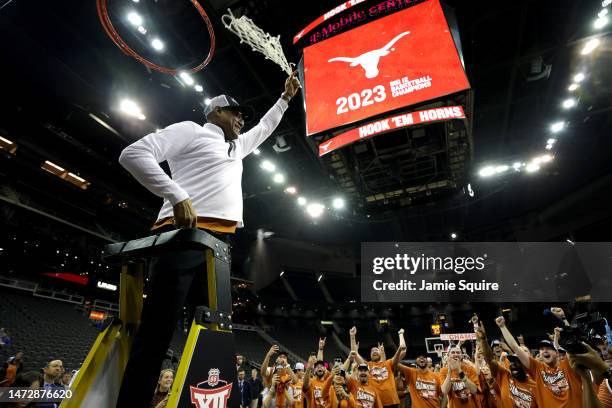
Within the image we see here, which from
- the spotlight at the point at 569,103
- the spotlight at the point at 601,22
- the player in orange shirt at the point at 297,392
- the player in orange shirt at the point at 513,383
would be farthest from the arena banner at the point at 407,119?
the spotlight at the point at 569,103

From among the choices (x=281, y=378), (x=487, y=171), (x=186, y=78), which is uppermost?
(x=487, y=171)

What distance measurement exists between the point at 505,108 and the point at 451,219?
1119cm

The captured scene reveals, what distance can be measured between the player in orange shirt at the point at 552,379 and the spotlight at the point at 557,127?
1011 cm

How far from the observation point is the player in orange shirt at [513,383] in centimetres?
479

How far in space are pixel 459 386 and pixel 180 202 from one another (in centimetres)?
658

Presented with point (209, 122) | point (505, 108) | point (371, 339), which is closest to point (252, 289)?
point (371, 339)

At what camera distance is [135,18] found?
248 inches

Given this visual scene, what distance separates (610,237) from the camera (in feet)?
55.6

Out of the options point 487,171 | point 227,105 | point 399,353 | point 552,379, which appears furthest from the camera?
point 487,171

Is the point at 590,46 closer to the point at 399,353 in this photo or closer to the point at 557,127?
the point at 557,127

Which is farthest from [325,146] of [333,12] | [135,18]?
[135,18]

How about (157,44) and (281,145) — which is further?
(281,145)

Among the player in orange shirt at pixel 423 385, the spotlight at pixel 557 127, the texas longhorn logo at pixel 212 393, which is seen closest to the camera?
the texas longhorn logo at pixel 212 393

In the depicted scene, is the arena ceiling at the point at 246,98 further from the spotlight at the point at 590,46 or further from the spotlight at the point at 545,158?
the spotlight at the point at 545,158
